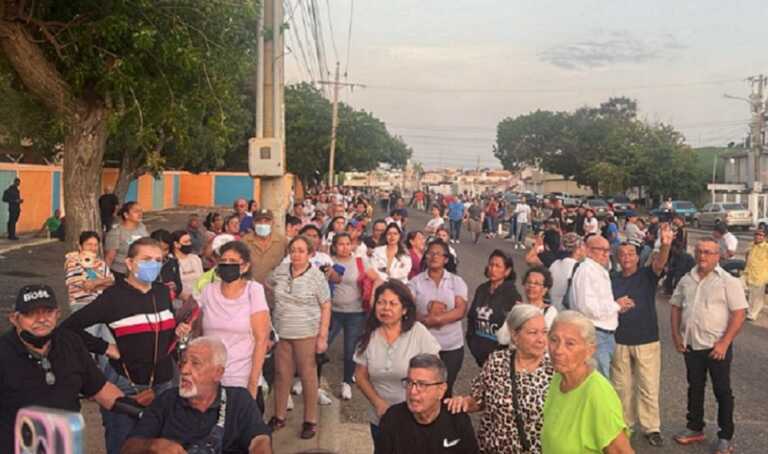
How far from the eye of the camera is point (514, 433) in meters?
3.91

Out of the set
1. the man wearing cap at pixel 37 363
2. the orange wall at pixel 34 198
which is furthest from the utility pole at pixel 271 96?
the orange wall at pixel 34 198

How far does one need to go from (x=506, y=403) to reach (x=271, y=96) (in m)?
6.87

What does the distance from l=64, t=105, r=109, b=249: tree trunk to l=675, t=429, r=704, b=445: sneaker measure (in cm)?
739

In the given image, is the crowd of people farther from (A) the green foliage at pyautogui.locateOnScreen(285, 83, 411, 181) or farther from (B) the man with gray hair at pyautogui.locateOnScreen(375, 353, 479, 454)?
(A) the green foliage at pyautogui.locateOnScreen(285, 83, 411, 181)

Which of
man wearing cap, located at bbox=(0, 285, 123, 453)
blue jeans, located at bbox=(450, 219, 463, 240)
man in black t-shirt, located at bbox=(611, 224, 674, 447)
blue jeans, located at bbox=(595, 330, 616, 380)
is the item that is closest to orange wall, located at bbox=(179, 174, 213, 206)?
blue jeans, located at bbox=(450, 219, 463, 240)

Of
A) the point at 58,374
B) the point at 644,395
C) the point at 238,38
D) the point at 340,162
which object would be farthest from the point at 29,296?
the point at 340,162

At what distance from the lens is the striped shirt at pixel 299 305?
6188mm

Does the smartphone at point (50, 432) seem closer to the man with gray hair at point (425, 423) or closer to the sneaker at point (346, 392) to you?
the man with gray hair at point (425, 423)

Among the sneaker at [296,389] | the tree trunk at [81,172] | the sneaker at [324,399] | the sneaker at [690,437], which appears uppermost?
the tree trunk at [81,172]

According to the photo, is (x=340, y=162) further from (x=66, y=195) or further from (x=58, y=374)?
(x=58, y=374)

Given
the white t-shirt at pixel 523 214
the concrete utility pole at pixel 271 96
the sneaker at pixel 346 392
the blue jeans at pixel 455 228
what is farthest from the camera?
the blue jeans at pixel 455 228

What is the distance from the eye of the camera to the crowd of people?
356cm

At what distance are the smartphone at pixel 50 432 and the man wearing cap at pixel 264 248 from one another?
16.9 feet

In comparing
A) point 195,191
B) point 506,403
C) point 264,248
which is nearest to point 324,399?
point 264,248
